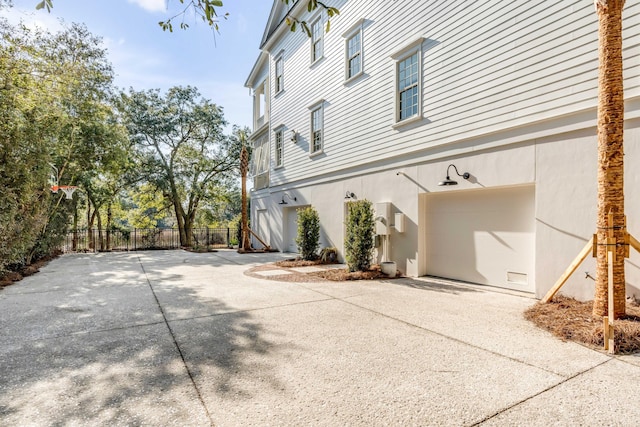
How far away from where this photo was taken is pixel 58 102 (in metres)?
12.1

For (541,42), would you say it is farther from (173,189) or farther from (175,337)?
(173,189)

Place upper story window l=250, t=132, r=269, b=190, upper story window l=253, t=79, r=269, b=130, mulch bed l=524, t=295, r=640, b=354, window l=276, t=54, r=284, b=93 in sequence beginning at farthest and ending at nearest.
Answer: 1. upper story window l=253, t=79, r=269, b=130
2. upper story window l=250, t=132, r=269, b=190
3. window l=276, t=54, r=284, b=93
4. mulch bed l=524, t=295, r=640, b=354

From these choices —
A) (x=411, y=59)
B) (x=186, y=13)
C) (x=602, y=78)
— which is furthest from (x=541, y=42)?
(x=186, y=13)

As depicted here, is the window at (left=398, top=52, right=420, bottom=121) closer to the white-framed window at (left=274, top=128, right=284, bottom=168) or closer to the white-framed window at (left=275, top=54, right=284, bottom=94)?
the white-framed window at (left=274, top=128, right=284, bottom=168)

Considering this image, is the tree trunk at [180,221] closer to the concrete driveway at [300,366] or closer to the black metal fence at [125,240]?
the black metal fence at [125,240]

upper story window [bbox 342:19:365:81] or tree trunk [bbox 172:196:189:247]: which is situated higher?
upper story window [bbox 342:19:365:81]

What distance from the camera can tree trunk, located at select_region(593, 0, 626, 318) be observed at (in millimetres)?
3857

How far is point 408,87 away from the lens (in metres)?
8.01

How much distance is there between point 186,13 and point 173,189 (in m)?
18.1

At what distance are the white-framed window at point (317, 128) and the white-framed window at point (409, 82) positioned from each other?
3.40m

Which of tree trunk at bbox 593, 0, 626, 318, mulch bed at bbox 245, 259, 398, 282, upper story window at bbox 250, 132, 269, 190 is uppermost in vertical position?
upper story window at bbox 250, 132, 269, 190

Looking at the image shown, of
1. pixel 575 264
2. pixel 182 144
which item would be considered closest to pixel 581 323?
pixel 575 264

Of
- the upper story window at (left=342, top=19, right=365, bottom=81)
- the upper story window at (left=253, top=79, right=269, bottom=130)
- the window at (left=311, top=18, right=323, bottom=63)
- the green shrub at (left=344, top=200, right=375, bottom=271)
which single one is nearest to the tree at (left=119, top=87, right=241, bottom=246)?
the upper story window at (left=253, top=79, right=269, bottom=130)

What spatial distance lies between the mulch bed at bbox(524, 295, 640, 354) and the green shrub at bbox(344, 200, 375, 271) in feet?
12.1
